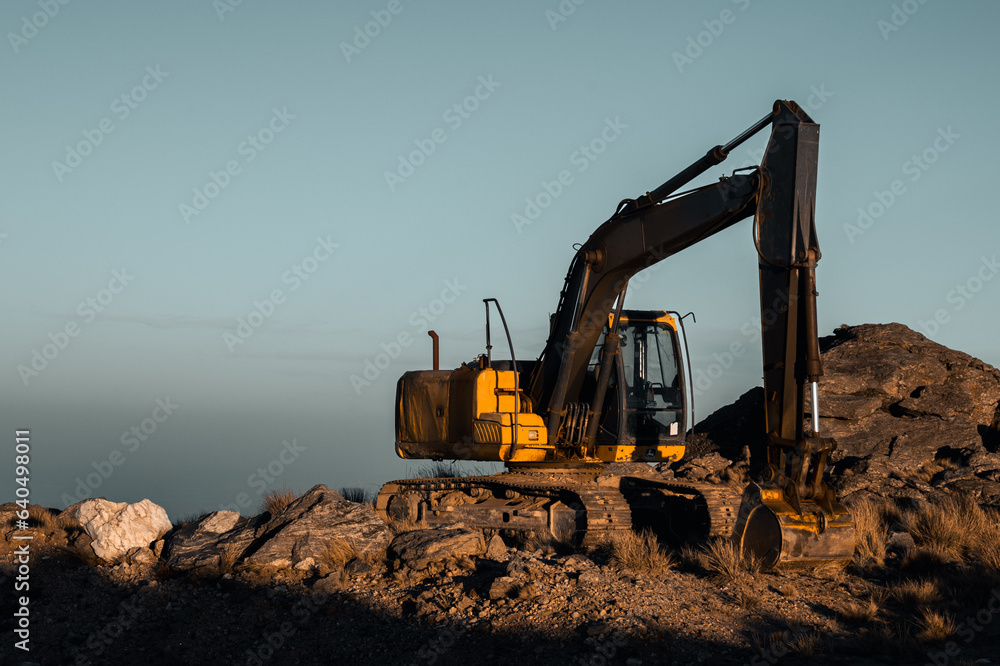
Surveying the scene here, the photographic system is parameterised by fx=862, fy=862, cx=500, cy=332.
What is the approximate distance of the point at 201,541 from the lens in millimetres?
10797

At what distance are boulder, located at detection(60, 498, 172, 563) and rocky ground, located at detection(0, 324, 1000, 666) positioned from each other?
3 centimetres

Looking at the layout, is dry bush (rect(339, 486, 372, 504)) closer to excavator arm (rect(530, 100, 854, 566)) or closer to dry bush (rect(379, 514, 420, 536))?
dry bush (rect(379, 514, 420, 536))

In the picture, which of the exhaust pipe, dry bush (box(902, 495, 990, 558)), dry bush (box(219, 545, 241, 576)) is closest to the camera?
dry bush (box(219, 545, 241, 576))

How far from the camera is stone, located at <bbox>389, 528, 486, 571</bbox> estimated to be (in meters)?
10.1

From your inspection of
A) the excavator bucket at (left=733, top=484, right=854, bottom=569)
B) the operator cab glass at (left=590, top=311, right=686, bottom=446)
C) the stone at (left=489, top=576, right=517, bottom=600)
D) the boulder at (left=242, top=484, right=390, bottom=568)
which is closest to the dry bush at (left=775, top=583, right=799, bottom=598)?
the excavator bucket at (left=733, top=484, right=854, bottom=569)

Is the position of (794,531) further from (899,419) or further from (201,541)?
(899,419)

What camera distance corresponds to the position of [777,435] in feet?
29.8

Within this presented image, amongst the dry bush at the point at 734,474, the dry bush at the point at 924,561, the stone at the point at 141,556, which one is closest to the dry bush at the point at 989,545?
Result: the dry bush at the point at 924,561

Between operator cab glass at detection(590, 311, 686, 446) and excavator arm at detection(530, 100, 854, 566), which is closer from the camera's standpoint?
excavator arm at detection(530, 100, 854, 566)

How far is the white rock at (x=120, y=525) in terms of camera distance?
35.9 feet

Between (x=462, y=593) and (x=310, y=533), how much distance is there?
8.94ft

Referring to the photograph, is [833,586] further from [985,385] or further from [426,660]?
[985,385]

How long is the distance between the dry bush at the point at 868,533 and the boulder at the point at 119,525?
8.69 meters

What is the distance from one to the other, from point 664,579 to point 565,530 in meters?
2.46
